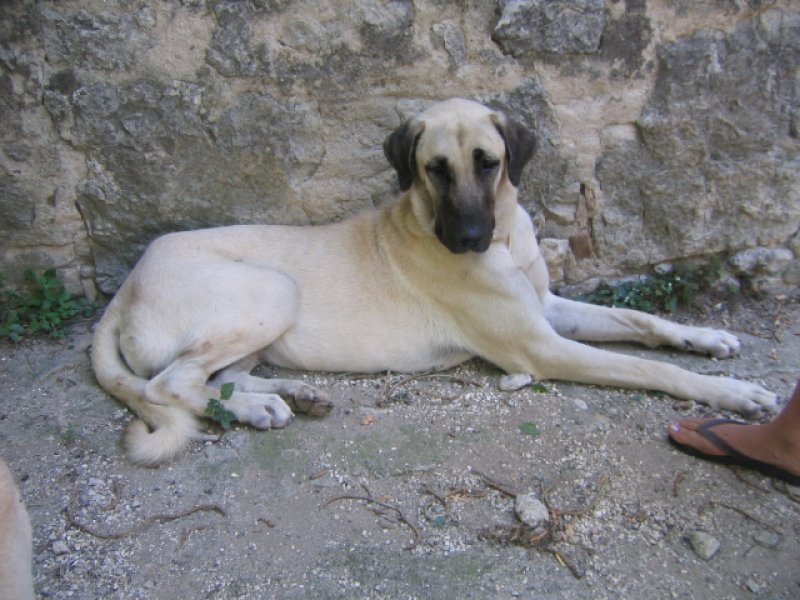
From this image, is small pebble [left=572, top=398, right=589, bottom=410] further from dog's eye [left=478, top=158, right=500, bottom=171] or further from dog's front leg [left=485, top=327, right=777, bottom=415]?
dog's eye [left=478, top=158, right=500, bottom=171]

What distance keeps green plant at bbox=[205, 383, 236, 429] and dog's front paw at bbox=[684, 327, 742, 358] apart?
7.71 ft

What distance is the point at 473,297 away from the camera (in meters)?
3.61

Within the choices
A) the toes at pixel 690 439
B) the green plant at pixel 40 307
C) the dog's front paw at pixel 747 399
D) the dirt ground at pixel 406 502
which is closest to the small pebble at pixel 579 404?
the dirt ground at pixel 406 502

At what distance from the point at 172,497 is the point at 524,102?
2604 mm

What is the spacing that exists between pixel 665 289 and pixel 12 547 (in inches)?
138

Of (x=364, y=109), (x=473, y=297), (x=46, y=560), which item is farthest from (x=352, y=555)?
(x=364, y=109)

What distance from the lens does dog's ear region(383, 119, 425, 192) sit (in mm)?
3328

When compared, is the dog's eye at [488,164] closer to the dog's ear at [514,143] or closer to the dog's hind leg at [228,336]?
the dog's ear at [514,143]

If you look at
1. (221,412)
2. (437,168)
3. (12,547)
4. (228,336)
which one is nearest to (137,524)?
(221,412)

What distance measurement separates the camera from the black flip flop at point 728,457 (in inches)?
108

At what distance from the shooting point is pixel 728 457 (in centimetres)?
284

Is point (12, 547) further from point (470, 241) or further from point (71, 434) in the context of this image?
point (470, 241)

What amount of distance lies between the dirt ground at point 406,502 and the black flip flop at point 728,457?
3 centimetres

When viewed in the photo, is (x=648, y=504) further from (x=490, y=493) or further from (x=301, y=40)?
(x=301, y=40)
